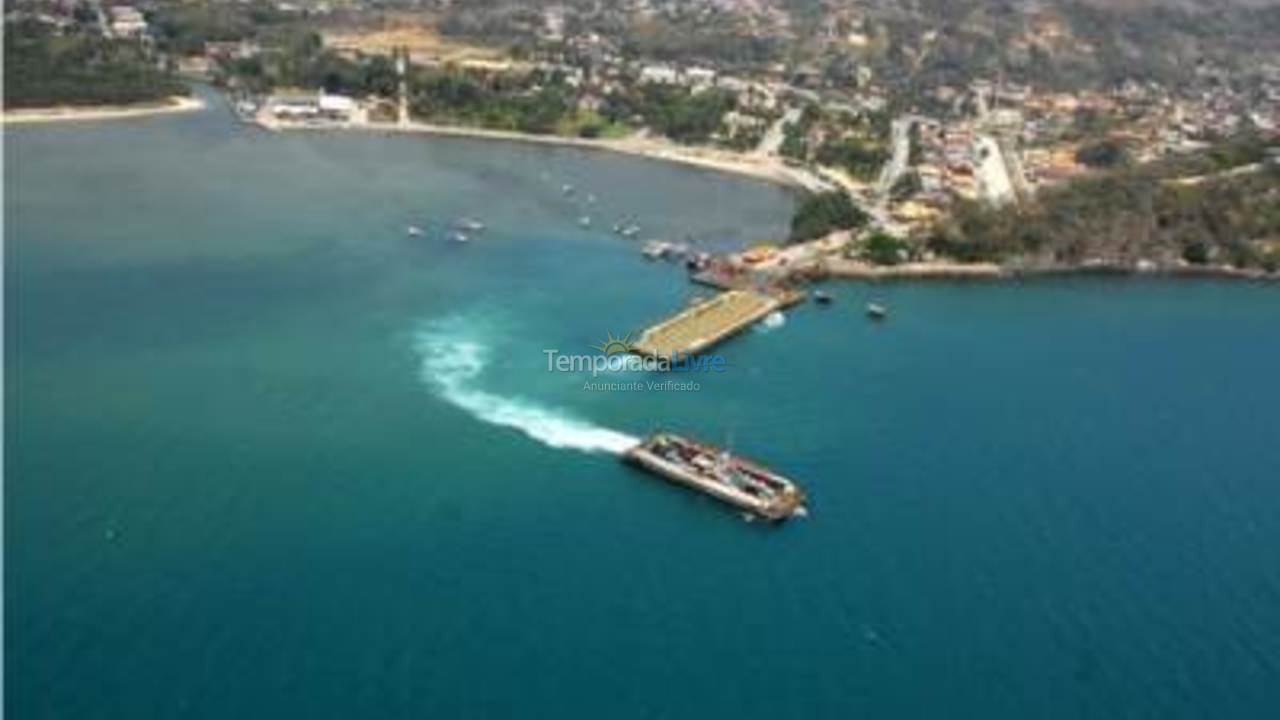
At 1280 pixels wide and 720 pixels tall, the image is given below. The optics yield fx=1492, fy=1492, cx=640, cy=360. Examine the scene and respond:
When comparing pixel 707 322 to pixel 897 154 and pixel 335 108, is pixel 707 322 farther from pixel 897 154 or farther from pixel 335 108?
pixel 335 108

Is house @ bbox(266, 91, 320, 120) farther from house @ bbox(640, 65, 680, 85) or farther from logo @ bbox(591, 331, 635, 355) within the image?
logo @ bbox(591, 331, 635, 355)

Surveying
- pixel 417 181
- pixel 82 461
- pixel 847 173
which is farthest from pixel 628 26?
pixel 82 461

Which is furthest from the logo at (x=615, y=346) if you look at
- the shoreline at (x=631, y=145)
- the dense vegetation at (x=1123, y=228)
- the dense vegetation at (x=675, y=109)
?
the dense vegetation at (x=675, y=109)

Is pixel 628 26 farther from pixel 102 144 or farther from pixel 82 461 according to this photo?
pixel 82 461

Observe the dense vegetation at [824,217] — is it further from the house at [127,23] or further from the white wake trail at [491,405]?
the house at [127,23]

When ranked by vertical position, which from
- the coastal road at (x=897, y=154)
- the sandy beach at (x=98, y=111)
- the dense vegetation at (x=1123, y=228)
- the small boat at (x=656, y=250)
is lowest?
the sandy beach at (x=98, y=111)

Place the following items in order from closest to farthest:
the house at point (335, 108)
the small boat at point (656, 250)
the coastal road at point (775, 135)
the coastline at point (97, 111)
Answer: the small boat at point (656, 250), the coastline at point (97, 111), the coastal road at point (775, 135), the house at point (335, 108)
